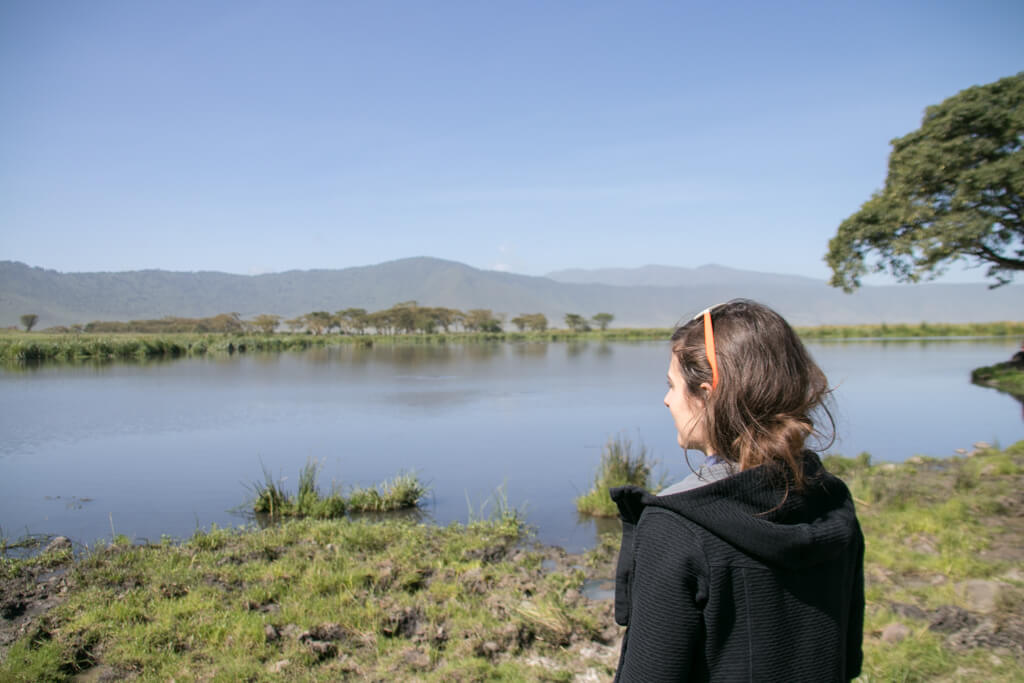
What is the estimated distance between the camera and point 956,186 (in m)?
9.95

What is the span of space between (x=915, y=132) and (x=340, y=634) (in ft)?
37.5

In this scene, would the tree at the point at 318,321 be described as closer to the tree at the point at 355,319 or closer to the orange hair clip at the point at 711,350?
the tree at the point at 355,319

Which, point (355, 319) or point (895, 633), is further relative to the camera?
point (355, 319)

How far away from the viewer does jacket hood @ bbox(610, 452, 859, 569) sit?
962 mm

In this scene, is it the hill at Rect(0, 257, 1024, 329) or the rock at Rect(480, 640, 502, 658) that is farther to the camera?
the hill at Rect(0, 257, 1024, 329)

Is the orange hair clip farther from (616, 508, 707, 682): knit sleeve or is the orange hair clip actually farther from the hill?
the hill

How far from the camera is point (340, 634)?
3283 millimetres

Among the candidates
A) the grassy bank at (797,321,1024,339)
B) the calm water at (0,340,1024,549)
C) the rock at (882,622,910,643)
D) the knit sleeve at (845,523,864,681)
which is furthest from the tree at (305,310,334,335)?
the knit sleeve at (845,523,864,681)

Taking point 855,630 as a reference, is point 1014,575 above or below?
below

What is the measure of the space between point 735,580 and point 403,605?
119 inches

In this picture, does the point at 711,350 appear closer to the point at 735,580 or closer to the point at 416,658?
the point at 735,580

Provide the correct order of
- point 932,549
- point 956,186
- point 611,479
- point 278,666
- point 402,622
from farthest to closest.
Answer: point 956,186
point 611,479
point 932,549
point 402,622
point 278,666

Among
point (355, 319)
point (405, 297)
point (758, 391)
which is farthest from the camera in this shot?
point (405, 297)

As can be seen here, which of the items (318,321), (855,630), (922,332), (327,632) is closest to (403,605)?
(327,632)
